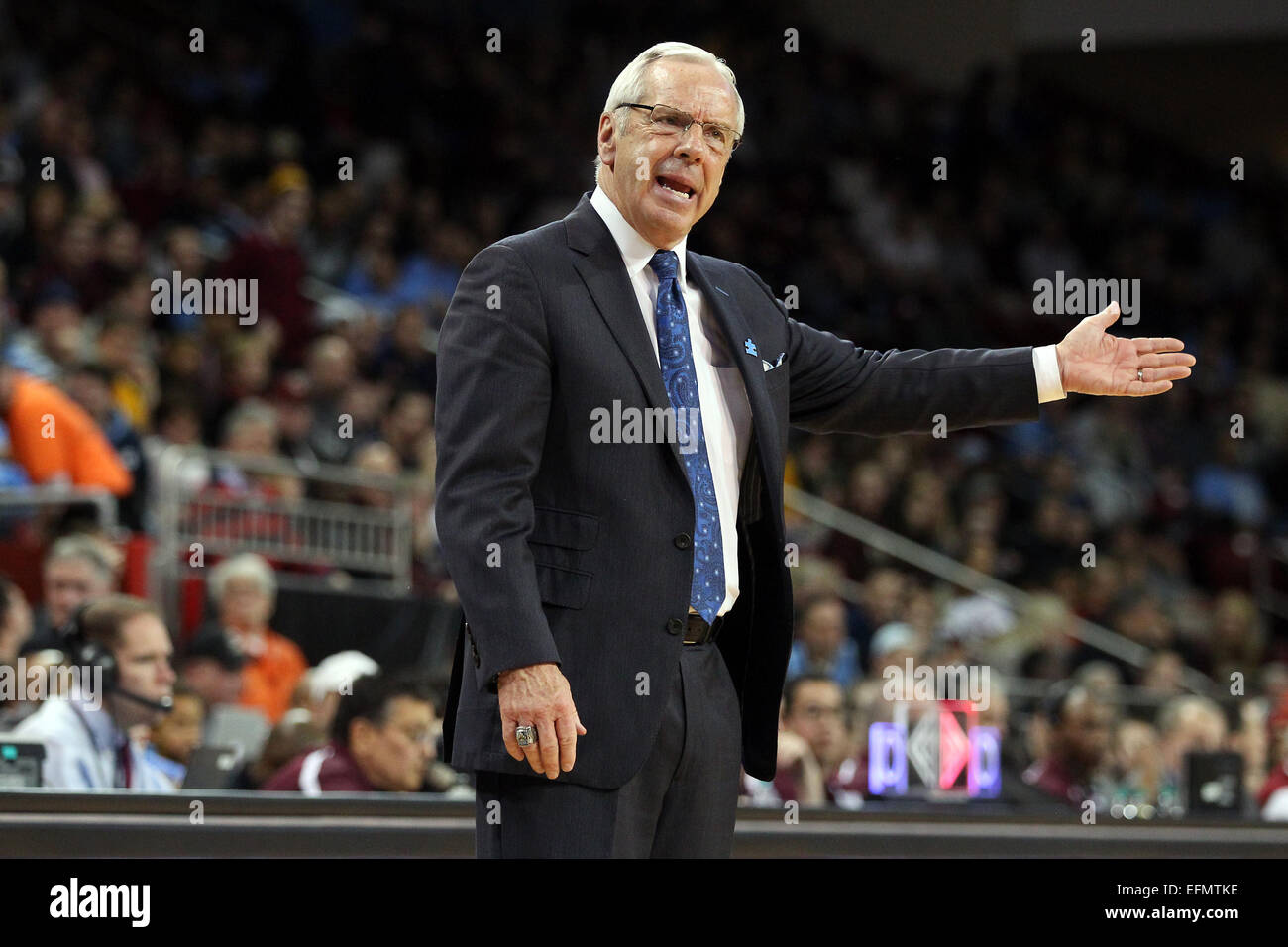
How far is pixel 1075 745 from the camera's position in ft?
17.4

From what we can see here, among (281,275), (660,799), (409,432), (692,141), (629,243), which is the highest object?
(281,275)

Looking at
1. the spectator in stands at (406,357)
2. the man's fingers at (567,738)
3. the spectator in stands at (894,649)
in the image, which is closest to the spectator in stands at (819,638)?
the spectator in stands at (894,649)

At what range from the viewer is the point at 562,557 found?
2.06 meters

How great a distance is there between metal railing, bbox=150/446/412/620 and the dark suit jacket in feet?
12.0

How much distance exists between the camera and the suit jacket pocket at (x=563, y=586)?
2051 millimetres

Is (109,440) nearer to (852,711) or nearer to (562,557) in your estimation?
(852,711)

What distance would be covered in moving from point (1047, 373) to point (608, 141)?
0.69 metres

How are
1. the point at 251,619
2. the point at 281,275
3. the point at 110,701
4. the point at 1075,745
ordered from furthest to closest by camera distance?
1. the point at 281,275
2. the point at 1075,745
3. the point at 251,619
4. the point at 110,701

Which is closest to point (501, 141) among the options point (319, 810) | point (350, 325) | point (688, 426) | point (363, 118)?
point (363, 118)

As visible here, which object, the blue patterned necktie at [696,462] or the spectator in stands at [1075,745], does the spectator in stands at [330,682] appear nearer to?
the spectator in stands at [1075,745]

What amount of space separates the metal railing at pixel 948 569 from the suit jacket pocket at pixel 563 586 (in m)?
5.41

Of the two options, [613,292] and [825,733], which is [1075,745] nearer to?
[825,733]

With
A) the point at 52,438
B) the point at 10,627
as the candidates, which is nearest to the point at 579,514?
the point at 10,627
